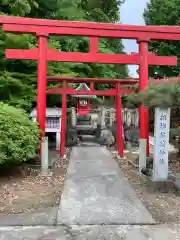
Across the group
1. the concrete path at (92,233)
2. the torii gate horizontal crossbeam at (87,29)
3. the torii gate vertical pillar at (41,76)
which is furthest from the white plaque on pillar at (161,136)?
the torii gate vertical pillar at (41,76)

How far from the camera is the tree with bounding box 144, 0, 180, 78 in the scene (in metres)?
20.2

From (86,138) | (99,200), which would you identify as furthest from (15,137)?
(86,138)

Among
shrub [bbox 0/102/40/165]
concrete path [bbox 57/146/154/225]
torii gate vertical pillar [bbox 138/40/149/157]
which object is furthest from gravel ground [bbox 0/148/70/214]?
torii gate vertical pillar [bbox 138/40/149/157]

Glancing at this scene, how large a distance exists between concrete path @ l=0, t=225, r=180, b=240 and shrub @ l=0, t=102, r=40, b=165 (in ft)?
8.81

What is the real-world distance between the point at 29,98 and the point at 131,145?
5.57m

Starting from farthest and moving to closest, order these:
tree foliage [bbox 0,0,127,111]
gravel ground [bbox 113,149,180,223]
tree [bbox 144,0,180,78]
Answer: tree [bbox 144,0,180,78], tree foliage [bbox 0,0,127,111], gravel ground [bbox 113,149,180,223]

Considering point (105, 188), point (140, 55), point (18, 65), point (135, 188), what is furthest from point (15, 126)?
point (18, 65)

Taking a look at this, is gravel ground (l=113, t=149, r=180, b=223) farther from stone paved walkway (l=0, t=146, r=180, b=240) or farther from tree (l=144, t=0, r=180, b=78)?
tree (l=144, t=0, r=180, b=78)

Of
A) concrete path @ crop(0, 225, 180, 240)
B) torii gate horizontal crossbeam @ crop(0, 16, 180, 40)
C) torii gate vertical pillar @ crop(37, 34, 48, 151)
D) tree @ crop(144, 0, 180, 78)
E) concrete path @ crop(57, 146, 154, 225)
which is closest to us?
concrete path @ crop(0, 225, 180, 240)

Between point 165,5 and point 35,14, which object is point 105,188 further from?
point 165,5

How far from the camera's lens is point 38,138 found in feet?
25.7

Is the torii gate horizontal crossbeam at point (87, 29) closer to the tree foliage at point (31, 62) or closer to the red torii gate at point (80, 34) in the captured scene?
the red torii gate at point (80, 34)

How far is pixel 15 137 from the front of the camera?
22.9 feet

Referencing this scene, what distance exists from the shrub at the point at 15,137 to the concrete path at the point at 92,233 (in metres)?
2.68
